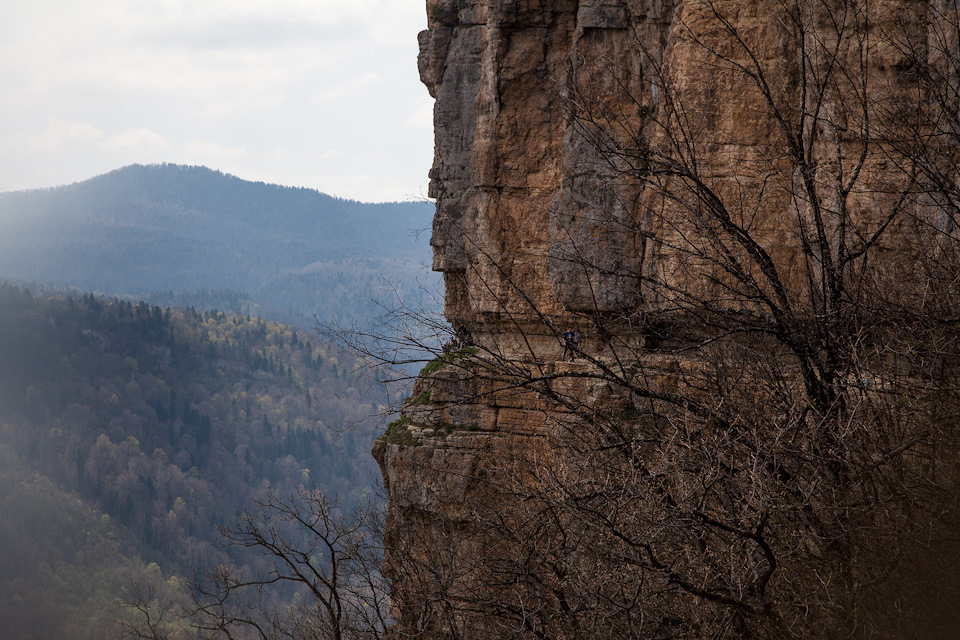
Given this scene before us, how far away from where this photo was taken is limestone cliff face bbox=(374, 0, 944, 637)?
11711 mm

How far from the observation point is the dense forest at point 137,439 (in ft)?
334

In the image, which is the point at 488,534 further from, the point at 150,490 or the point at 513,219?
the point at 150,490

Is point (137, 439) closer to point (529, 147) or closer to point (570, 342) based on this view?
point (529, 147)

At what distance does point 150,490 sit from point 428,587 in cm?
12506

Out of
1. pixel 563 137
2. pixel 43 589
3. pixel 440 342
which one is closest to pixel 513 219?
pixel 563 137

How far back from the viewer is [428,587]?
12.8m

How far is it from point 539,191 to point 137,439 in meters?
140

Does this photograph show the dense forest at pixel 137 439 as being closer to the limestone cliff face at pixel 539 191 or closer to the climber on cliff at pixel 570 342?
the limestone cliff face at pixel 539 191

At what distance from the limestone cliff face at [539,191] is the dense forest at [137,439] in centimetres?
8084

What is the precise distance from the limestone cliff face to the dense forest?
80836 millimetres

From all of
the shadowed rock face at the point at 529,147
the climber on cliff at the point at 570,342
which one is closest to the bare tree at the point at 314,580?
the climber on cliff at the point at 570,342

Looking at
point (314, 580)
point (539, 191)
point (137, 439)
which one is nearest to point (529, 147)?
point (539, 191)

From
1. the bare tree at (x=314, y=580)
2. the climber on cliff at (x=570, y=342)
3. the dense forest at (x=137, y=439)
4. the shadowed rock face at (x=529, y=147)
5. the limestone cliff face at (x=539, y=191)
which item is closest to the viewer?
the climber on cliff at (x=570, y=342)

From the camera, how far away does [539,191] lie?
15.2 metres
